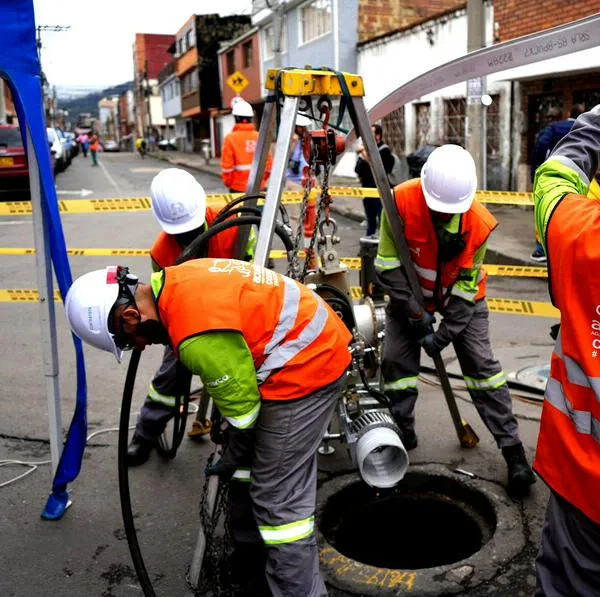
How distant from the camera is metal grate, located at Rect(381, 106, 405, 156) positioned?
17328mm

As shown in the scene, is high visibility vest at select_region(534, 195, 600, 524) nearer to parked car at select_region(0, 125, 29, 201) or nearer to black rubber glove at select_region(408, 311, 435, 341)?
black rubber glove at select_region(408, 311, 435, 341)

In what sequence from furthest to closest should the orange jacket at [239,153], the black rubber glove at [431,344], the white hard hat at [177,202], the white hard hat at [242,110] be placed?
the orange jacket at [239,153] → the white hard hat at [242,110] → the black rubber glove at [431,344] → the white hard hat at [177,202]

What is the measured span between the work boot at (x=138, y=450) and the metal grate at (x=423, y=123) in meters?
13.2

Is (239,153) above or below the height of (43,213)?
above

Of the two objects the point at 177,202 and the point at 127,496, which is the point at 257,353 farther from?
the point at 177,202

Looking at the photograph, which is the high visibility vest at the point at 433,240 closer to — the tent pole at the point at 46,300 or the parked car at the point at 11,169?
the tent pole at the point at 46,300

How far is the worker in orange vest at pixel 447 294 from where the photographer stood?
3.57 metres

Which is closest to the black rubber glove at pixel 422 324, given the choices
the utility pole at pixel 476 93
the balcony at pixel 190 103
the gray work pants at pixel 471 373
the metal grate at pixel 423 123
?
the gray work pants at pixel 471 373

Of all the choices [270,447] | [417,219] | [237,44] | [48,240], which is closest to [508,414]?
[417,219]

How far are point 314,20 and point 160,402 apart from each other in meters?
20.7

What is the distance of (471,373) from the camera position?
12.3 ft

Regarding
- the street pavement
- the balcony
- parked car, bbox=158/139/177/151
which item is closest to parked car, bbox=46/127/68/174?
the balcony

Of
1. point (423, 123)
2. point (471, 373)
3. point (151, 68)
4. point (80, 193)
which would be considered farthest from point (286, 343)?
point (151, 68)

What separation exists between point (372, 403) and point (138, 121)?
80620 mm
